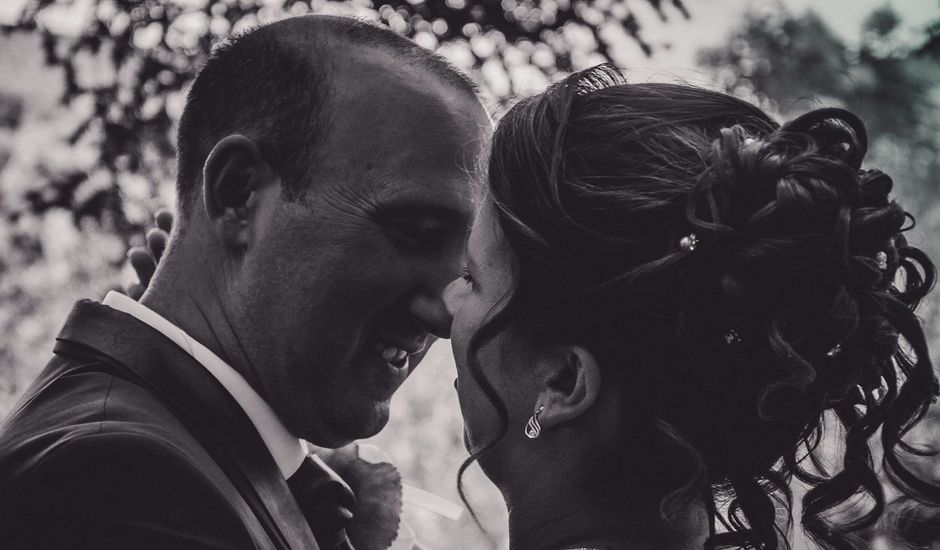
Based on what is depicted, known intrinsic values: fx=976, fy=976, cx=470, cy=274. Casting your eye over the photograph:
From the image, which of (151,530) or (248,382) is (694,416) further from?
(248,382)

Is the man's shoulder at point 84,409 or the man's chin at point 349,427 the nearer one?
the man's shoulder at point 84,409

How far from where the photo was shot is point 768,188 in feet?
6.59

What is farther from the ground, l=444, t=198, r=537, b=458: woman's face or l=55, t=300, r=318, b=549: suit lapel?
l=444, t=198, r=537, b=458: woman's face

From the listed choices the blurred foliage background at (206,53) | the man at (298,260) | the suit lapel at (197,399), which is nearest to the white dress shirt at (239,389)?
the man at (298,260)

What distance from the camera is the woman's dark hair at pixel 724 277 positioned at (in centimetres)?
200

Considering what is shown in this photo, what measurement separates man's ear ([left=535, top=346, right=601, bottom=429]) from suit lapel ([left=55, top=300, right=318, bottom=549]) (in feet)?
2.61

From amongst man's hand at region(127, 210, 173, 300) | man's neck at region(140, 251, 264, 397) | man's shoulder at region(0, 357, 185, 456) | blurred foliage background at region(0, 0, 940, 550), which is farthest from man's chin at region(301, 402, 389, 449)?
blurred foliage background at region(0, 0, 940, 550)

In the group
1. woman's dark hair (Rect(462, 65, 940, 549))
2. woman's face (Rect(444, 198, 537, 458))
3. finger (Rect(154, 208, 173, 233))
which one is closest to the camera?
woman's dark hair (Rect(462, 65, 940, 549))

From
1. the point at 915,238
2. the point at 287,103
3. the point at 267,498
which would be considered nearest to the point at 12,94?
the point at 287,103

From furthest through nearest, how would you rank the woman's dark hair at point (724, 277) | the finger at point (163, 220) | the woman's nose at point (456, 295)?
the finger at point (163, 220), the woman's nose at point (456, 295), the woman's dark hair at point (724, 277)

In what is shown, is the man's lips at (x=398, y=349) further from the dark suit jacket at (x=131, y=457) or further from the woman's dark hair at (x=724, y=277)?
the woman's dark hair at (x=724, y=277)

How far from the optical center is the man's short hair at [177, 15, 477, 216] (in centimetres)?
310

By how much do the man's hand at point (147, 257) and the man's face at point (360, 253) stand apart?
2.00 feet

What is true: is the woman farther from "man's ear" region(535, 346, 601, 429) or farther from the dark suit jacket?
the dark suit jacket
